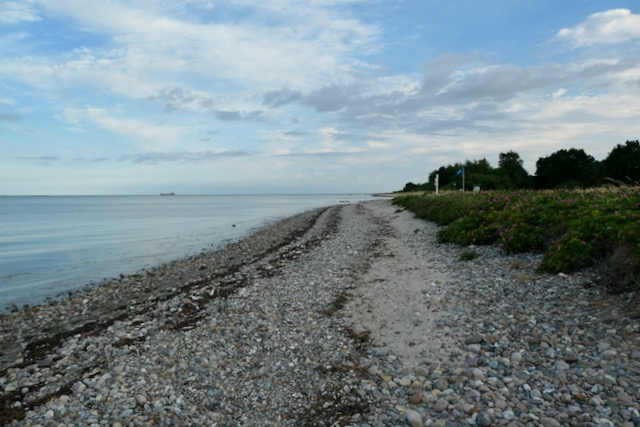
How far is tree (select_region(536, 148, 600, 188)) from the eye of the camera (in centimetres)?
5601

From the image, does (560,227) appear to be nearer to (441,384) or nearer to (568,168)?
(441,384)

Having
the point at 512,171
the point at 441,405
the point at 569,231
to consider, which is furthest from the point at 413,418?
the point at 512,171

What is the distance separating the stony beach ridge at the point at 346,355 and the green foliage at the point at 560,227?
0.67 m

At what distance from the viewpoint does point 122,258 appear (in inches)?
1046

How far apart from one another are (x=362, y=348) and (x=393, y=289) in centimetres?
452

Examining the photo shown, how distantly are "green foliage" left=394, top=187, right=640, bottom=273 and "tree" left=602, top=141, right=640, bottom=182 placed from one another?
149ft

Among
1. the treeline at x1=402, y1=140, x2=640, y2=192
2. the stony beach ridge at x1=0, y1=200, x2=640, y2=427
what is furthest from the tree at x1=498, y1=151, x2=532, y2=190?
the stony beach ridge at x1=0, y1=200, x2=640, y2=427

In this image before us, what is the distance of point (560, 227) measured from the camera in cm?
1341

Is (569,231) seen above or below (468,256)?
above

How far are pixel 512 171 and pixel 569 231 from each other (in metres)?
60.7

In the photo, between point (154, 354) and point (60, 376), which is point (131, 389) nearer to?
point (154, 354)

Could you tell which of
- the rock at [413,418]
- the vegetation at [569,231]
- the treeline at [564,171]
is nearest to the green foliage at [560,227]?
the vegetation at [569,231]

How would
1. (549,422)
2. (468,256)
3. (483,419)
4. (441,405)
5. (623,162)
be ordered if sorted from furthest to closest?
(623,162), (468,256), (441,405), (483,419), (549,422)

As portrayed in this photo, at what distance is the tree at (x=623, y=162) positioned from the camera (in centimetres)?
5311
